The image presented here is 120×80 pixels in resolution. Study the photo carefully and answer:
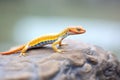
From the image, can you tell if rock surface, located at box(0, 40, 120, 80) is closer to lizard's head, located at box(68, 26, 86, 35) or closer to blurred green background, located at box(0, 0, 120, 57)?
lizard's head, located at box(68, 26, 86, 35)

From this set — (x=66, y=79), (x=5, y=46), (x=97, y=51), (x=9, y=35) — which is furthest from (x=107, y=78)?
(x=9, y=35)

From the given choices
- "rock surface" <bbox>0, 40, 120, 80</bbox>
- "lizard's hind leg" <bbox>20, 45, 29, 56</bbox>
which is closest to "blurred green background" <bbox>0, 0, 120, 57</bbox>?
"rock surface" <bbox>0, 40, 120, 80</bbox>

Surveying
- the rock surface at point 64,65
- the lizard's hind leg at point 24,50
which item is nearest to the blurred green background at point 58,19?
the rock surface at point 64,65

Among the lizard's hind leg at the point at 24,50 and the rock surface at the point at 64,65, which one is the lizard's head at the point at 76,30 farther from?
the lizard's hind leg at the point at 24,50

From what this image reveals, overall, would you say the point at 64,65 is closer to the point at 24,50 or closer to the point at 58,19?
the point at 24,50

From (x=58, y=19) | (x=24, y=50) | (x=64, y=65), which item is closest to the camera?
(x=64, y=65)

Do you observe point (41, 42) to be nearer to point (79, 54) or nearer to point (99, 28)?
point (79, 54)

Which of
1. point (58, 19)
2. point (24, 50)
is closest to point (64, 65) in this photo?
point (24, 50)
